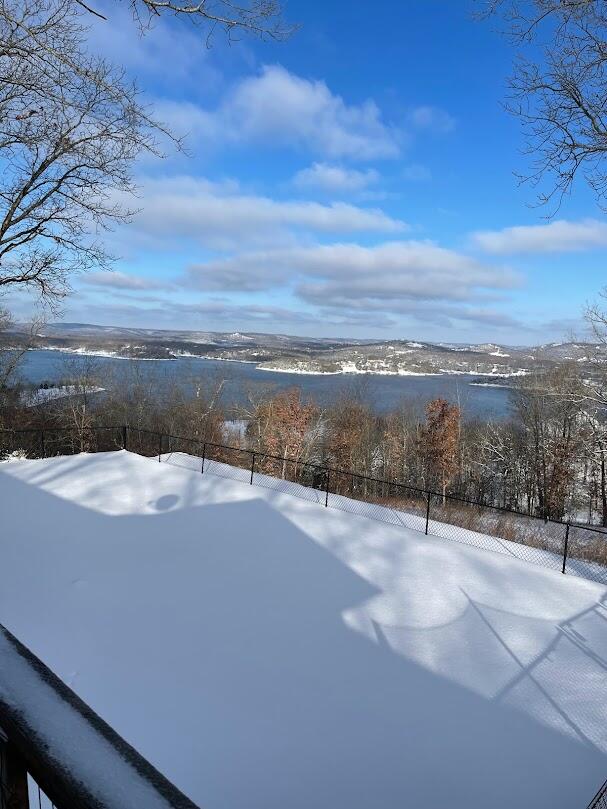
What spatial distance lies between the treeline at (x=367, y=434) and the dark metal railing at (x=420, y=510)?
3.26 feet

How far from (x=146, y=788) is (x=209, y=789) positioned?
4.05m

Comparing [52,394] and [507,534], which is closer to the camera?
[507,534]

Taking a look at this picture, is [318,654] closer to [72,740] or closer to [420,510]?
[72,740]

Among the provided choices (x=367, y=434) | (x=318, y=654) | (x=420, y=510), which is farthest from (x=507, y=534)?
(x=367, y=434)

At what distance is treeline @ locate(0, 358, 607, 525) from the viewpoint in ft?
96.8

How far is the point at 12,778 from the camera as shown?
3.01 ft

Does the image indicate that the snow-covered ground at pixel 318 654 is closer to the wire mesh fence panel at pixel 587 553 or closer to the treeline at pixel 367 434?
the wire mesh fence panel at pixel 587 553

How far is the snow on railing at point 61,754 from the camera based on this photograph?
733 millimetres

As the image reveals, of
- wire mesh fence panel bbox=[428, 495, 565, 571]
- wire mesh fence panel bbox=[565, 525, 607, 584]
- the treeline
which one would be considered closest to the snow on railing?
wire mesh fence panel bbox=[428, 495, 565, 571]

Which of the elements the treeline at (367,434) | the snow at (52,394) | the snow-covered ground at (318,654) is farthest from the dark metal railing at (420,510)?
the snow at (52,394)

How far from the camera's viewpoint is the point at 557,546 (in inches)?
688

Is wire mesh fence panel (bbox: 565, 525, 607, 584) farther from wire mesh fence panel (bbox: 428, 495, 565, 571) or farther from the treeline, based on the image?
the treeline

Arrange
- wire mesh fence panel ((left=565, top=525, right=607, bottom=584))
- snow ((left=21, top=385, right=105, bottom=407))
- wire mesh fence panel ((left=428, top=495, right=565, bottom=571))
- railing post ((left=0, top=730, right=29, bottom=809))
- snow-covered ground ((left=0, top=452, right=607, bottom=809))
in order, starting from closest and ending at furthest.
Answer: railing post ((left=0, top=730, right=29, bottom=809)), snow-covered ground ((left=0, top=452, right=607, bottom=809)), wire mesh fence panel ((left=428, top=495, right=565, bottom=571)), wire mesh fence panel ((left=565, top=525, right=607, bottom=584)), snow ((left=21, top=385, right=105, bottom=407))

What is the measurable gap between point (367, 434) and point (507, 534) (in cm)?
2305
